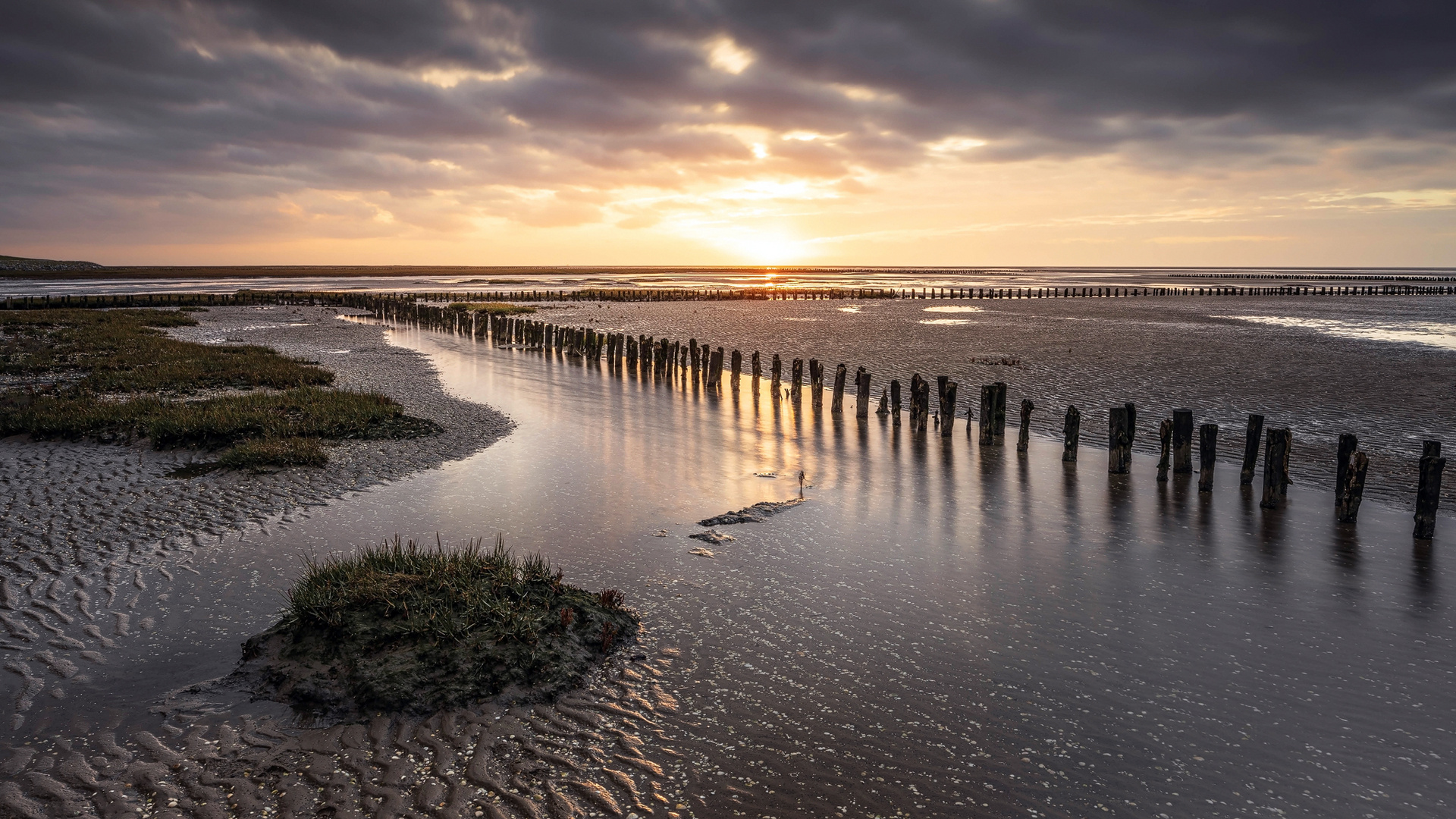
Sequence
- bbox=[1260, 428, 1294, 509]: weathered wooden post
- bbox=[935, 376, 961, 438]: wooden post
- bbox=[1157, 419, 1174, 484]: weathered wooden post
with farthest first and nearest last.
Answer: bbox=[935, 376, 961, 438]: wooden post
bbox=[1157, 419, 1174, 484]: weathered wooden post
bbox=[1260, 428, 1294, 509]: weathered wooden post

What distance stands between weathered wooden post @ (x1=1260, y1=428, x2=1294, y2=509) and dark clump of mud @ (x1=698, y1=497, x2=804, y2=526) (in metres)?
7.09

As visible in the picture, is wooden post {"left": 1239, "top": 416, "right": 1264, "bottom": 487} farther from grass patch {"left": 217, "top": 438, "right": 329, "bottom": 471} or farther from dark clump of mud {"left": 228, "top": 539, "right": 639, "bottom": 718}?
grass patch {"left": 217, "top": 438, "right": 329, "bottom": 471}

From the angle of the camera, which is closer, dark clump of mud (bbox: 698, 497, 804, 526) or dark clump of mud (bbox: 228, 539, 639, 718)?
dark clump of mud (bbox: 228, 539, 639, 718)

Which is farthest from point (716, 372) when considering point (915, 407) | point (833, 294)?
point (833, 294)

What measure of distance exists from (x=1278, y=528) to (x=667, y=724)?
9656 millimetres

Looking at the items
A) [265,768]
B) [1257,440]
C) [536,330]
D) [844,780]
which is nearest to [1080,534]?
[1257,440]

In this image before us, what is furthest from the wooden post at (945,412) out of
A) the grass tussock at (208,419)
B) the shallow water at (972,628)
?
the grass tussock at (208,419)

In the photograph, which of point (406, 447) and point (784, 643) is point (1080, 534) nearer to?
point (784, 643)

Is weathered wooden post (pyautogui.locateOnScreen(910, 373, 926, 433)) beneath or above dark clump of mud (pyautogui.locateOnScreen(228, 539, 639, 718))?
above

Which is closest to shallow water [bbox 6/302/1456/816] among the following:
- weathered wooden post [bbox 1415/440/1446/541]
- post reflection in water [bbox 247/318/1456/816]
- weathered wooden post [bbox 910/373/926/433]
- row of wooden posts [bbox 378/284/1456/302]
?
post reflection in water [bbox 247/318/1456/816]

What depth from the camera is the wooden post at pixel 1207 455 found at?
12.5 meters

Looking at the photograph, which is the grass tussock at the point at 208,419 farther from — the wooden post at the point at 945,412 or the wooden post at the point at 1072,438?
the wooden post at the point at 1072,438

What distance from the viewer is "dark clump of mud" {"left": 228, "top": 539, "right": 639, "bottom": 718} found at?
5973 millimetres

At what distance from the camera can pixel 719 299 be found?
263 feet
